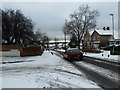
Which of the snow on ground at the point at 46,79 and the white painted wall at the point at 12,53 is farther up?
the white painted wall at the point at 12,53

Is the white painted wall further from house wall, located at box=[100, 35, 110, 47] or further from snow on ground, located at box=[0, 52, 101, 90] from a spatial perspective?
house wall, located at box=[100, 35, 110, 47]

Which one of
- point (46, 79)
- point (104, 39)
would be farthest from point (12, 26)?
point (104, 39)

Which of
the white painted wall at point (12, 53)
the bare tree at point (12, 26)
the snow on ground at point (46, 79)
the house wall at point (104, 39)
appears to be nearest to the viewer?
the snow on ground at point (46, 79)

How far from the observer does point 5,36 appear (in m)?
39.2

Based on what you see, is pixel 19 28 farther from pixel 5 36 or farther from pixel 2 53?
pixel 2 53

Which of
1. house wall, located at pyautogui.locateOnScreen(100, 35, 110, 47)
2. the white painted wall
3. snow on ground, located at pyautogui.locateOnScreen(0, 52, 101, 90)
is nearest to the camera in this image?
snow on ground, located at pyautogui.locateOnScreen(0, 52, 101, 90)

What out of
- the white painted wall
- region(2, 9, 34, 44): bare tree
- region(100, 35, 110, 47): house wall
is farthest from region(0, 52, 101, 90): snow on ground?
region(100, 35, 110, 47): house wall

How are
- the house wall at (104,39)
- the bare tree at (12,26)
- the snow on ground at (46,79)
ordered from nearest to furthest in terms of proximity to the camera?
the snow on ground at (46,79) < the bare tree at (12,26) < the house wall at (104,39)

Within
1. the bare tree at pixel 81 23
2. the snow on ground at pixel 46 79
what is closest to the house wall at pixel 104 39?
the bare tree at pixel 81 23

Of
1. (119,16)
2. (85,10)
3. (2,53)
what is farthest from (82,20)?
(2,53)

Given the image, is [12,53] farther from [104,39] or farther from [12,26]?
[104,39]

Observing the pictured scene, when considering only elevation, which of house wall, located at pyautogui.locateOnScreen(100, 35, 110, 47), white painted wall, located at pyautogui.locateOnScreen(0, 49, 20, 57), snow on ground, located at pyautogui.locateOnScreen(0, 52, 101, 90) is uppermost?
house wall, located at pyautogui.locateOnScreen(100, 35, 110, 47)

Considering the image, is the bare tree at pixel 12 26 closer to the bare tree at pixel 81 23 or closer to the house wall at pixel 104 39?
the bare tree at pixel 81 23

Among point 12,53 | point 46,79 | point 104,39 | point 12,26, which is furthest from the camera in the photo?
point 104,39
